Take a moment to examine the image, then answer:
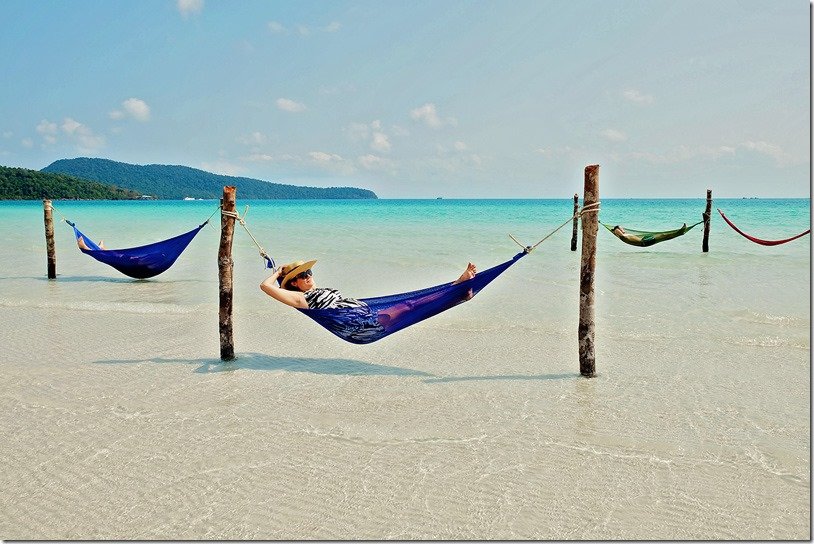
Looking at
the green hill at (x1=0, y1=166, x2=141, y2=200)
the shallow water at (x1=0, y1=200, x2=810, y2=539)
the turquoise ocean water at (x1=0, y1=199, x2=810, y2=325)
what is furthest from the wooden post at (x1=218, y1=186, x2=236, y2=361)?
the green hill at (x1=0, y1=166, x2=141, y2=200)

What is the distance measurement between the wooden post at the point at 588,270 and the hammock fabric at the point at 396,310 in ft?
1.76

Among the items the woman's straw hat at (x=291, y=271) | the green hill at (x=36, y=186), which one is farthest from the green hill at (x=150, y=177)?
the woman's straw hat at (x=291, y=271)

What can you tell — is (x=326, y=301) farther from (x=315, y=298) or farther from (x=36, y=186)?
(x=36, y=186)

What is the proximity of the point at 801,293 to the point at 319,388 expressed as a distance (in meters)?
7.96

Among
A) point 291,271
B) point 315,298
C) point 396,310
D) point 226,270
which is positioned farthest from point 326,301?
point 226,270

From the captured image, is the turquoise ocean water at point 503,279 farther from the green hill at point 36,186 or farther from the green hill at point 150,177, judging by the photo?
the green hill at point 150,177

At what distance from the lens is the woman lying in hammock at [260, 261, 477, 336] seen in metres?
4.46

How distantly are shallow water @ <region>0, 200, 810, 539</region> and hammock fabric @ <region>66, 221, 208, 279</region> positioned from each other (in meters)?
1.92

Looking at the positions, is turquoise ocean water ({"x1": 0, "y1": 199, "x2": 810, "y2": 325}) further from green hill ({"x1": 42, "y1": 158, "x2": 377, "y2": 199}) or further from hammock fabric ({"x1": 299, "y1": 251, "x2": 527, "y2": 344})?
green hill ({"x1": 42, "y1": 158, "x2": 377, "y2": 199})

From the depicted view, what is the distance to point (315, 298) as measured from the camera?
14.8 ft

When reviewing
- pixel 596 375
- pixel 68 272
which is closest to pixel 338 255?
pixel 68 272

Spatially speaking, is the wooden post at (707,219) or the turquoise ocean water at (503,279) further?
the wooden post at (707,219)

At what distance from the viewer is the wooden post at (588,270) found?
4.51 m

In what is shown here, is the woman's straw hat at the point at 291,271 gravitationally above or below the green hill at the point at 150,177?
below
